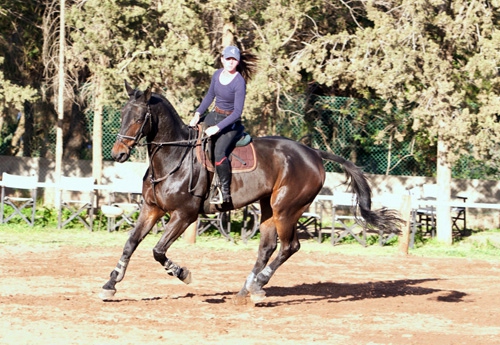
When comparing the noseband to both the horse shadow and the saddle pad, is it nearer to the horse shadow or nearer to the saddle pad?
the saddle pad

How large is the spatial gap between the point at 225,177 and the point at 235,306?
5.19 feet

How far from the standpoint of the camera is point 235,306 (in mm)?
10352

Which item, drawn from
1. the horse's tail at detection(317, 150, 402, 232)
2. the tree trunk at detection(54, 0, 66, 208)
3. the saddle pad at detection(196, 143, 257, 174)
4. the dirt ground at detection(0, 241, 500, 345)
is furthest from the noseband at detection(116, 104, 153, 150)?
the tree trunk at detection(54, 0, 66, 208)

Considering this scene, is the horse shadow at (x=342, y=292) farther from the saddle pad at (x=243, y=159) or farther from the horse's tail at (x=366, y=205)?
the saddle pad at (x=243, y=159)

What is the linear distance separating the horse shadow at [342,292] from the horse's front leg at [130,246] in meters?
1.16

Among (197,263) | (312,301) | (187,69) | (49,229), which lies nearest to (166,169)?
(312,301)

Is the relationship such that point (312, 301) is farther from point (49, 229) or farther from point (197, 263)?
point (49, 229)

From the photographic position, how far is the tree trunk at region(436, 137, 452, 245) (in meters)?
19.2

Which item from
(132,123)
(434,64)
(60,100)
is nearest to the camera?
(132,123)

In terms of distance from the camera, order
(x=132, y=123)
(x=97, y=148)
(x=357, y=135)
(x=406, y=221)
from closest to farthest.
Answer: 1. (x=132, y=123)
2. (x=406, y=221)
3. (x=97, y=148)
4. (x=357, y=135)

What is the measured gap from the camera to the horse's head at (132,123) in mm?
9680

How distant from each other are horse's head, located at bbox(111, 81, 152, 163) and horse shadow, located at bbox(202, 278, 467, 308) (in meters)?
2.25

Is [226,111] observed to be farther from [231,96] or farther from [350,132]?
[350,132]

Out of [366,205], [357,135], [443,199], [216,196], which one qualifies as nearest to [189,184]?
[216,196]
